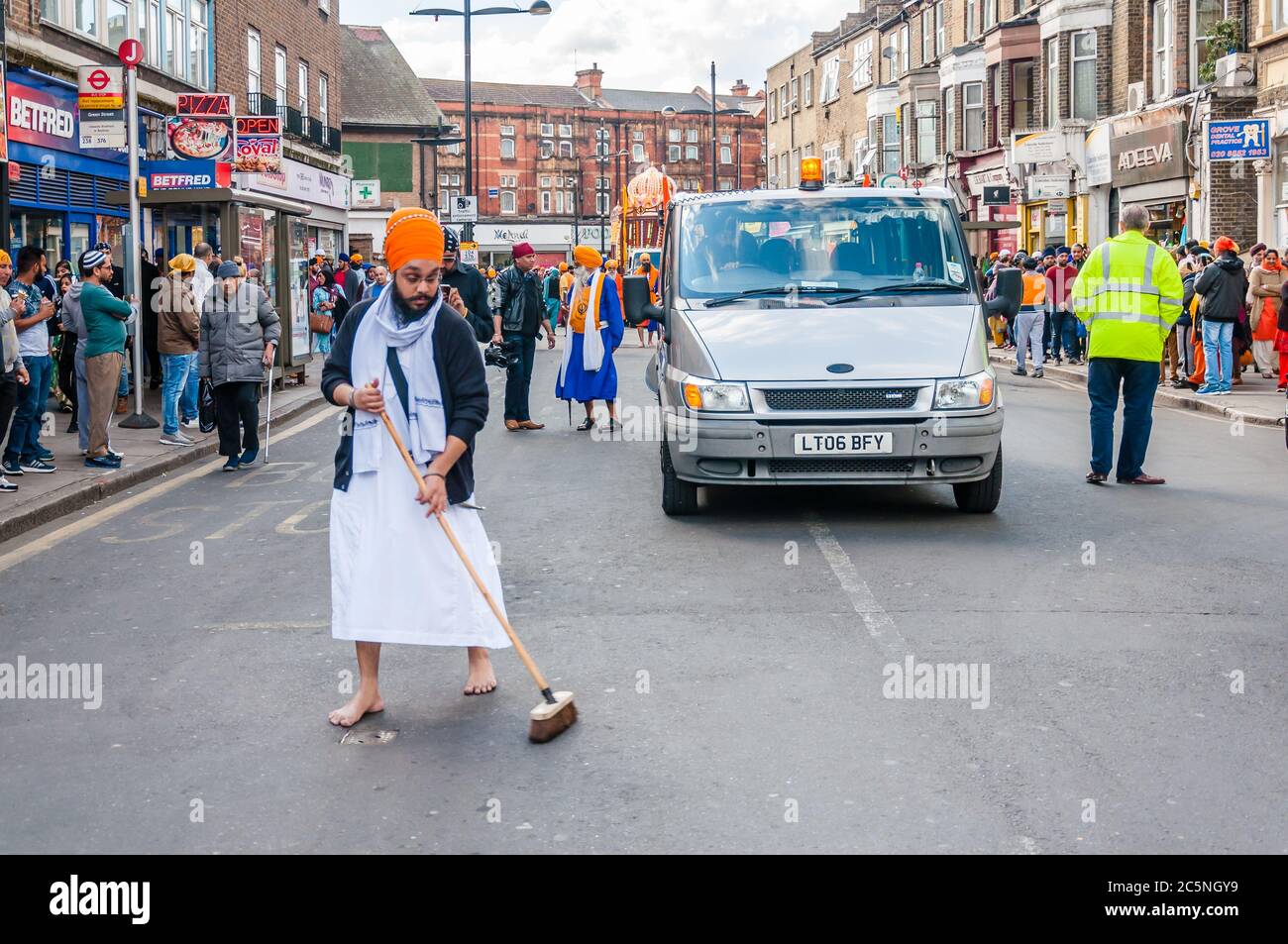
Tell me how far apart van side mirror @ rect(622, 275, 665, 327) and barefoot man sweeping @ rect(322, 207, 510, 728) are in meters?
4.96

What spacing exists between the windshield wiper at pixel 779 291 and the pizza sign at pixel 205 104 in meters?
12.5

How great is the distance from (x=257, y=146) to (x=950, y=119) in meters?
31.7

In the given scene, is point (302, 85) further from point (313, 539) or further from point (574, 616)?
point (574, 616)

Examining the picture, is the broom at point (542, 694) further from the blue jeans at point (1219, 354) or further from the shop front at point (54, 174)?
the blue jeans at point (1219, 354)

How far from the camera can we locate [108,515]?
11.1 meters

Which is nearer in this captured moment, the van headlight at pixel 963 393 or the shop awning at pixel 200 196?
the van headlight at pixel 963 393

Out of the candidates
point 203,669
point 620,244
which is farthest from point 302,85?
point 203,669

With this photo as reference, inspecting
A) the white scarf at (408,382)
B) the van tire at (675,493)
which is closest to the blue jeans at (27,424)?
the van tire at (675,493)

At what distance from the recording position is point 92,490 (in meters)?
11.8

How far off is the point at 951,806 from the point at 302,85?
33.9 m

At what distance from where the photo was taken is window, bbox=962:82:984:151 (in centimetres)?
4700

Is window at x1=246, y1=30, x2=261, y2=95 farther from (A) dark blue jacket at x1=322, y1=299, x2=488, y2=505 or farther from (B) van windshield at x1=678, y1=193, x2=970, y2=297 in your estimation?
(A) dark blue jacket at x1=322, y1=299, x2=488, y2=505

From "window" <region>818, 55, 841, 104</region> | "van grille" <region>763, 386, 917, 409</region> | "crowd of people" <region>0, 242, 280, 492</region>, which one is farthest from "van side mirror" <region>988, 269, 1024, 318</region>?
"window" <region>818, 55, 841, 104</region>

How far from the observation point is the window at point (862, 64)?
6069 cm
